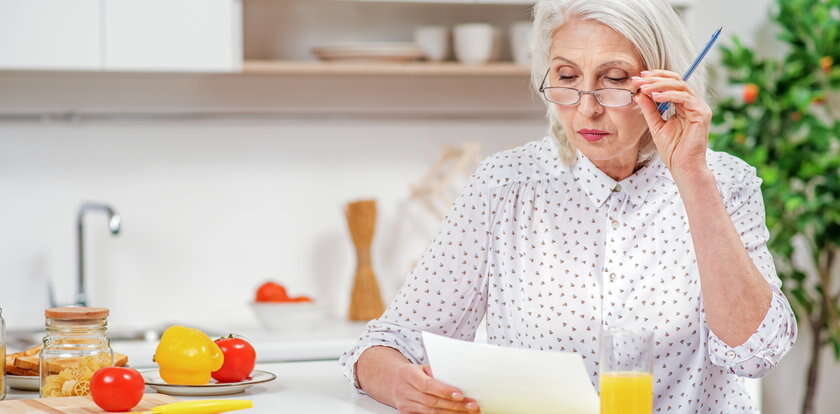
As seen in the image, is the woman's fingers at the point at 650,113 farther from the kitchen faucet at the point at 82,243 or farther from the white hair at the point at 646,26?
the kitchen faucet at the point at 82,243

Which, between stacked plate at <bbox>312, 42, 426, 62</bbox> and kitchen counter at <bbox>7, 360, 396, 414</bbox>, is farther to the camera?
stacked plate at <bbox>312, 42, 426, 62</bbox>

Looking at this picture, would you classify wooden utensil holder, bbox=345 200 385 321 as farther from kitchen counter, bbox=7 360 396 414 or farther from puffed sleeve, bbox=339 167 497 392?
puffed sleeve, bbox=339 167 497 392

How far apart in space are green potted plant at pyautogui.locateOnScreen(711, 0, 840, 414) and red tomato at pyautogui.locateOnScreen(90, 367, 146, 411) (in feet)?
7.27

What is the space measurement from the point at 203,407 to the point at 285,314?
1468 mm

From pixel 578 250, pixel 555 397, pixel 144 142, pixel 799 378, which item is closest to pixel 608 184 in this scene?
pixel 578 250

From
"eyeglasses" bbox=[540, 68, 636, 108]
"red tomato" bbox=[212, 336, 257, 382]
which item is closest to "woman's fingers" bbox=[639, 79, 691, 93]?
"eyeglasses" bbox=[540, 68, 636, 108]

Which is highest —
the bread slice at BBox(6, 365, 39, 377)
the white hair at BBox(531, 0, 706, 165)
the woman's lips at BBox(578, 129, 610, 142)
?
the white hair at BBox(531, 0, 706, 165)

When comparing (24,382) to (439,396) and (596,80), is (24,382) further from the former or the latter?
(596,80)

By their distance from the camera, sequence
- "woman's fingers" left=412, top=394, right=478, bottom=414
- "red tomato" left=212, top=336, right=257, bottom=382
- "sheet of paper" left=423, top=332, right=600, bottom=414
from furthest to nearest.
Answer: "red tomato" left=212, top=336, right=257, bottom=382, "woman's fingers" left=412, top=394, right=478, bottom=414, "sheet of paper" left=423, top=332, right=600, bottom=414

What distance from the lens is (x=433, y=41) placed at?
3.27m

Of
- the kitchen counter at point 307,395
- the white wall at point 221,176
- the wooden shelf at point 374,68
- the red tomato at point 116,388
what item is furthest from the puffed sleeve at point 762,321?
the white wall at point 221,176

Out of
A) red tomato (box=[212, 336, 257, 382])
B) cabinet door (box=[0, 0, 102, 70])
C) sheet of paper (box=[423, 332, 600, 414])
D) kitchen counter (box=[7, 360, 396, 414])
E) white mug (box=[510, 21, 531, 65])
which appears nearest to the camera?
sheet of paper (box=[423, 332, 600, 414])

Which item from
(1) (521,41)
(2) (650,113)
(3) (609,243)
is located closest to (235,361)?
(3) (609,243)

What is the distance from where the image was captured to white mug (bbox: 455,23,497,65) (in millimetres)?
3254
